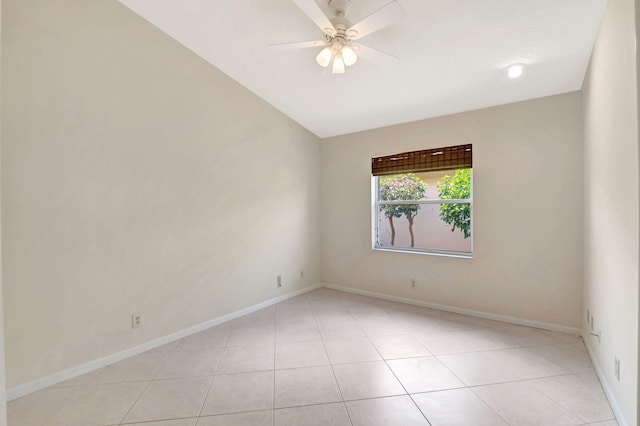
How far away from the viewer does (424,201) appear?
383 centimetres

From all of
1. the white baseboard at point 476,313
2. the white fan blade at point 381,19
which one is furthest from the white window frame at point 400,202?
the white fan blade at point 381,19

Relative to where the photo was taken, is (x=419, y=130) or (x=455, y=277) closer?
(x=455, y=277)

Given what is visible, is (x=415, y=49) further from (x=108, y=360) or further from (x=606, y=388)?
(x=108, y=360)

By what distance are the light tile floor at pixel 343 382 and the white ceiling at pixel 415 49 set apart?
2.47 meters

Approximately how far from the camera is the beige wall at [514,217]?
9.34ft

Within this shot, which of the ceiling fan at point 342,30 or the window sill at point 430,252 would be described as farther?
the window sill at point 430,252

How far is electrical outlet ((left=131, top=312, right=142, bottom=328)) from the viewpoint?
8.39 feet

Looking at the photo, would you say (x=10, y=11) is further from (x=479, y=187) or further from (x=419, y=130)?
(x=479, y=187)

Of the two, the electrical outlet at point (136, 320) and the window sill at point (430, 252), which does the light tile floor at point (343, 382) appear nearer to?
the electrical outlet at point (136, 320)

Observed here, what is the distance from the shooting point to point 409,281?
12.6 ft

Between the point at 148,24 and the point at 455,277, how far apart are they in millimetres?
4143

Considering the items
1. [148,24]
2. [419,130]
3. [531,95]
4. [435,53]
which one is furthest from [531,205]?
[148,24]

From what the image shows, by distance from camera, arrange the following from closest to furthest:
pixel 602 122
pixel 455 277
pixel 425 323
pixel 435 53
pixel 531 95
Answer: pixel 602 122 < pixel 435 53 < pixel 531 95 < pixel 425 323 < pixel 455 277

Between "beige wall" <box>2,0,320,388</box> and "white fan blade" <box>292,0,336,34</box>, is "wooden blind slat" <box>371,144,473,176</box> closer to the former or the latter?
"beige wall" <box>2,0,320,388</box>
